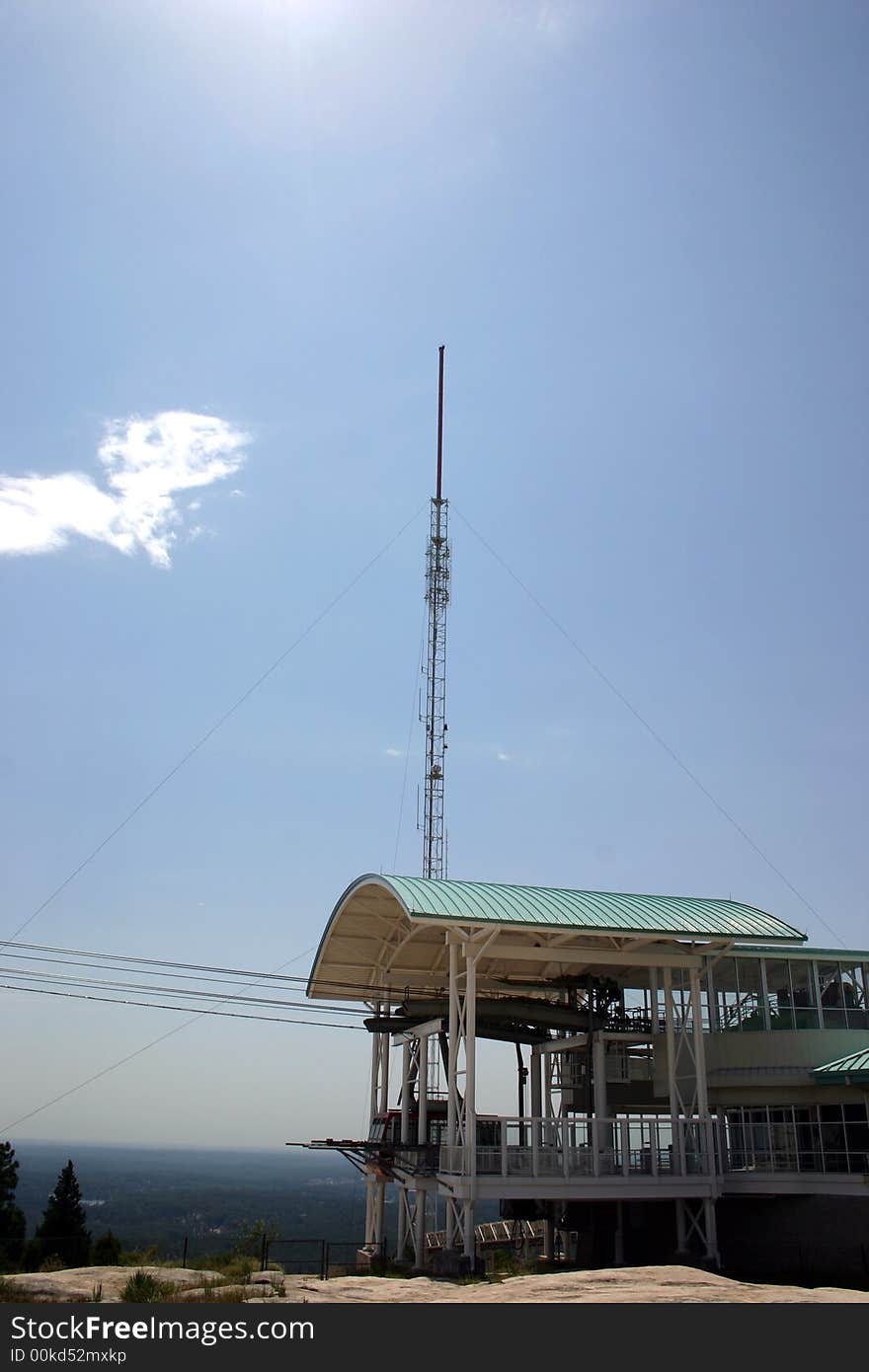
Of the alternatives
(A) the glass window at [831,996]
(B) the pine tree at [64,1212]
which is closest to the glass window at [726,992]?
(A) the glass window at [831,996]

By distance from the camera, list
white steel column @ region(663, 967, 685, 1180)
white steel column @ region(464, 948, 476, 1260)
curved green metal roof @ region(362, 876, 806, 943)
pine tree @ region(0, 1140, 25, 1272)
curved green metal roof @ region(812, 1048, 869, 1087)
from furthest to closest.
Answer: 1. pine tree @ region(0, 1140, 25, 1272)
2. curved green metal roof @ region(812, 1048, 869, 1087)
3. white steel column @ region(663, 967, 685, 1180)
4. curved green metal roof @ region(362, 876, 806, 943)
5. white steel column @ region(464, 948, 476, 1260)

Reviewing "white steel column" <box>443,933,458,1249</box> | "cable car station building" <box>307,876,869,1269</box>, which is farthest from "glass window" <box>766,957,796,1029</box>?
"white steel column" <box>443,933,458,1249</box>

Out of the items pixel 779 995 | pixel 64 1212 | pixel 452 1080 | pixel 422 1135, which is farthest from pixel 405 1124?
pixel 64 1212

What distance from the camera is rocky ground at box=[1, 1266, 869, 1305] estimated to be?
1348cm

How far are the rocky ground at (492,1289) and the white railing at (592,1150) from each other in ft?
32.3

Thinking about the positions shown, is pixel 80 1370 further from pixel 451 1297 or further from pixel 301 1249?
pixel 301 1249

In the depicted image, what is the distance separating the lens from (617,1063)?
3341 cm

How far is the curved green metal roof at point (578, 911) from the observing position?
87.5ft

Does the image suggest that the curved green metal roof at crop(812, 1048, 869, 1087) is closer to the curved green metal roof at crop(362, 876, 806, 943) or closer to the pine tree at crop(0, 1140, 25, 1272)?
the curved green metal roof at crop(362, 876, 806, 943)

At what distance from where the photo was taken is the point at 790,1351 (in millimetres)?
10188

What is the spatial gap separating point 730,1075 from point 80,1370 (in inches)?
1028

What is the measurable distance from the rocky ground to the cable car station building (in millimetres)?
10402

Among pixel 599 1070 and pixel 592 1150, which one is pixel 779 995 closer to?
pixel 599 1070

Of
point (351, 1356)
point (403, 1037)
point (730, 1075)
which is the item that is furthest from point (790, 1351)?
point (403, 1037)
